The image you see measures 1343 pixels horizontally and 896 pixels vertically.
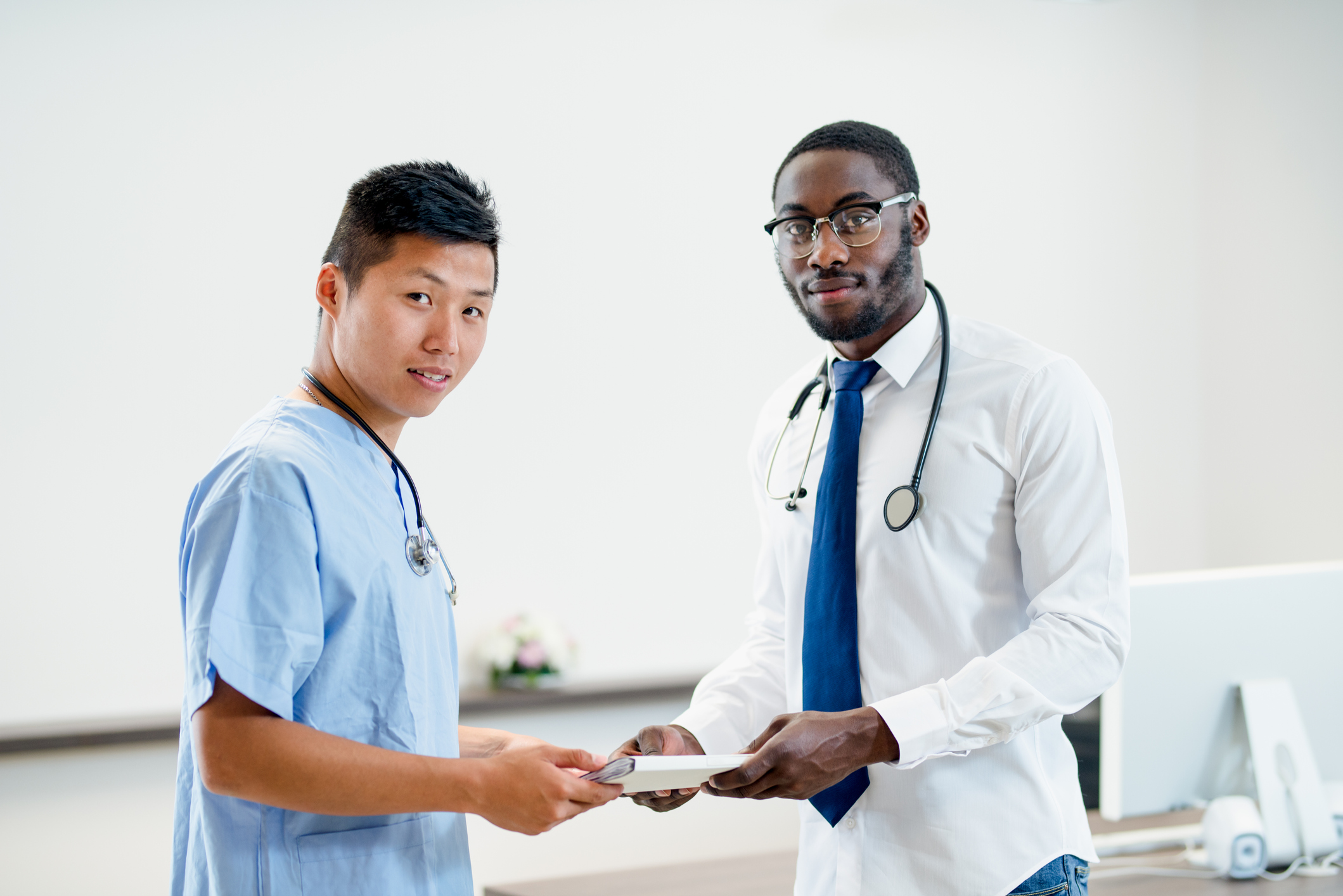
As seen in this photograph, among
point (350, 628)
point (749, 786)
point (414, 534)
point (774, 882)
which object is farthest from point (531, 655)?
point (350, 628)

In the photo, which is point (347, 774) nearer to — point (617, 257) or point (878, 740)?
point (878, 740)

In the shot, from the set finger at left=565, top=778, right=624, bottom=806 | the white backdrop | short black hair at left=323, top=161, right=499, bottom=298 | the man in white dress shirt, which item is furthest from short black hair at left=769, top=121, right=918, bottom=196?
the white backdrop

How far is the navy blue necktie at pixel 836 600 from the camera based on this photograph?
158 cm

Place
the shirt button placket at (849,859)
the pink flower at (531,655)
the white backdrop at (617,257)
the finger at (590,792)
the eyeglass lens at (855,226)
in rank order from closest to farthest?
the finger at (590,792), the shirt button placket at (849,859), the eyeglass lens at (855,226), the white backdrop at (617,257), the pink flower at (531,655)

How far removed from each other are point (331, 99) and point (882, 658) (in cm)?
262

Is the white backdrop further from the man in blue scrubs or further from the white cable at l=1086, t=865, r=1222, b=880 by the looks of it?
the man in blue scrubs

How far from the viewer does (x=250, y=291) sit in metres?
3.32

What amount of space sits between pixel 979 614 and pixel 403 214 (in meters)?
0.92

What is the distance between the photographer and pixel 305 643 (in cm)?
113

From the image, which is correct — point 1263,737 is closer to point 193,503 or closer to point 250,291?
point 193,503

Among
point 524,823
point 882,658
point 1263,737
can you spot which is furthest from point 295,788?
point 1263,737

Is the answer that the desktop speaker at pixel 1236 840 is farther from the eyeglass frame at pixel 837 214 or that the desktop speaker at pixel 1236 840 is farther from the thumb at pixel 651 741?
the eyeglass frame at pixel 837 214

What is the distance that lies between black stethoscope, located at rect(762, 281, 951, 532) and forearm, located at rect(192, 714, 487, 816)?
760mm

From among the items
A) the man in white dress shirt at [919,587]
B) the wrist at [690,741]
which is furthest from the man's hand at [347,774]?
the wrist at [690,741]
